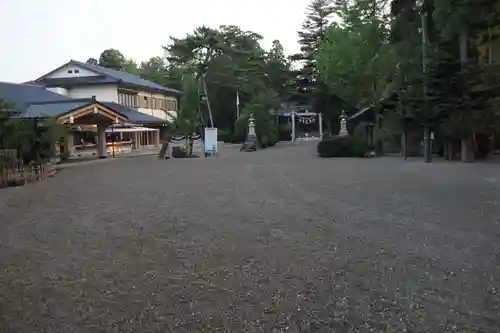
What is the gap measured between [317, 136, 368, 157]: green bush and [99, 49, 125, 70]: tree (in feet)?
167

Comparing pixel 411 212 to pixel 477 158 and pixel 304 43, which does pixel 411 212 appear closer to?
pixel 477 158

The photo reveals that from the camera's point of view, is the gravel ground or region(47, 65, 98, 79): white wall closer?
the gravel ground

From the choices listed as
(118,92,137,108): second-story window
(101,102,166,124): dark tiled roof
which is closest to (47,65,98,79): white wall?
(118,92,137,108): second-story window

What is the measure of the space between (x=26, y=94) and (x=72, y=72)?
31.4ft

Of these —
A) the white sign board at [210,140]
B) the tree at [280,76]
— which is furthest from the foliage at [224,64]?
the white sign board at [210,140]

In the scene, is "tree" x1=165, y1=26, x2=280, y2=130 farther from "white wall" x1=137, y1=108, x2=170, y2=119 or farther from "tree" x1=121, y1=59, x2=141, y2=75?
"tree" x1=121, y1=59, x2=141, y2=75

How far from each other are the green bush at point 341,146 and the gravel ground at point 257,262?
1413cm

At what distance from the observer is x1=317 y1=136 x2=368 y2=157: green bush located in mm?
25844

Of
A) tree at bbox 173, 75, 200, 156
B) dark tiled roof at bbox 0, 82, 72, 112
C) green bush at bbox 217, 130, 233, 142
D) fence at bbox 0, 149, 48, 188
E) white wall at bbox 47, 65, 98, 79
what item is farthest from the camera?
green bush at bbox 217, 130, 233, 142

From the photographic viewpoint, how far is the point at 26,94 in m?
31.6

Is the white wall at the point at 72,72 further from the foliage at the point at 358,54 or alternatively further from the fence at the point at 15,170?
the fence at the point at 15,170

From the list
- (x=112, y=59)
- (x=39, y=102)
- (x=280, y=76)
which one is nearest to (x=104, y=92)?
(x=39, y=102)

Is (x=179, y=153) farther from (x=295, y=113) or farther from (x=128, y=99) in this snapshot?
(x=295, y=113)

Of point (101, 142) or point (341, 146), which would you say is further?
point (101, 142)
